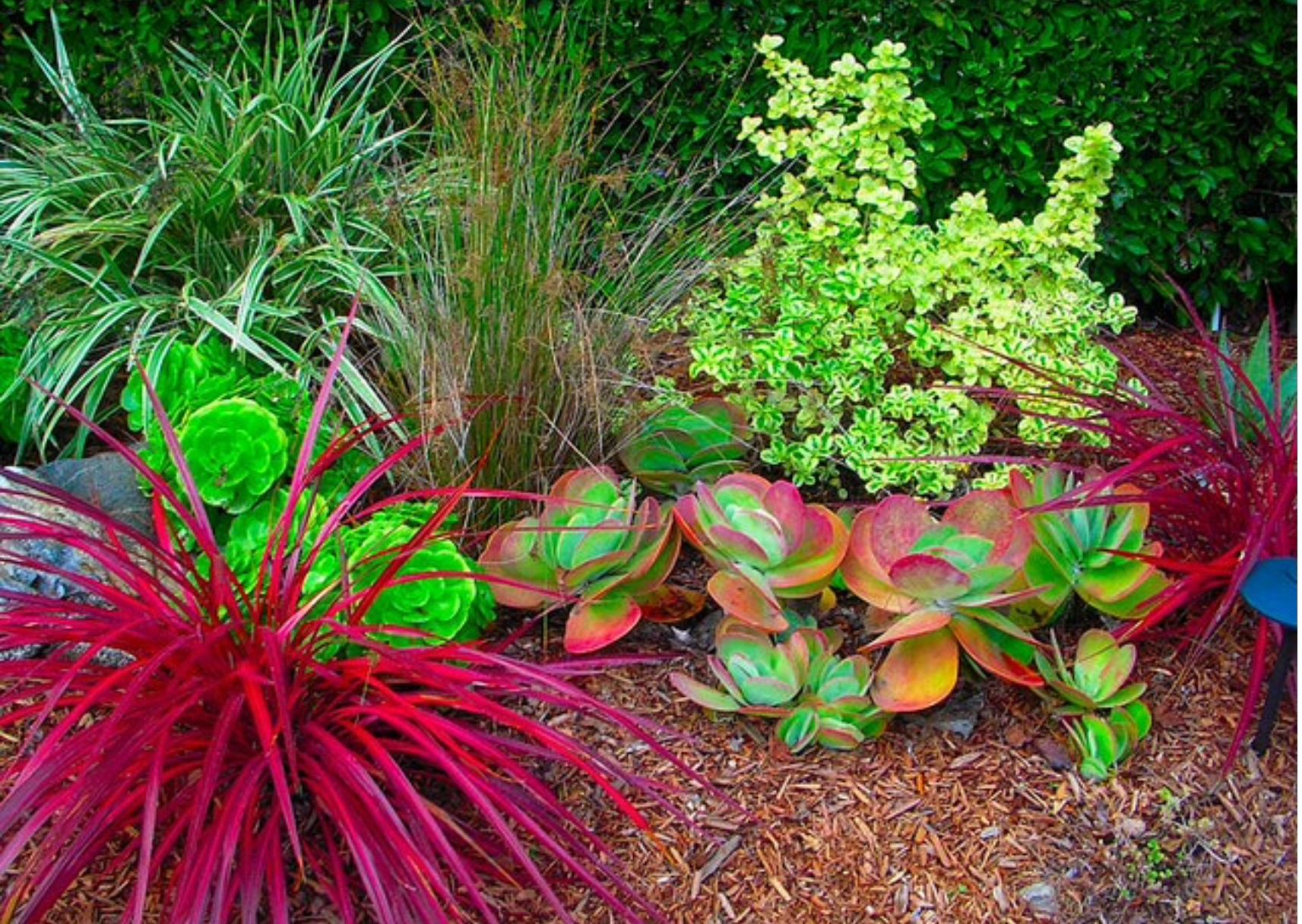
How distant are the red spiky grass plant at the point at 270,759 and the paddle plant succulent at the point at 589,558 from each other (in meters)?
0.21

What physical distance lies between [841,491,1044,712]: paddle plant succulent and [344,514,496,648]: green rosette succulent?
64 cm

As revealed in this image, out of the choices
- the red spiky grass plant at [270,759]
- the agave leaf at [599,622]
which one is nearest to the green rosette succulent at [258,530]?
the red spiky grass plant at [270,759]

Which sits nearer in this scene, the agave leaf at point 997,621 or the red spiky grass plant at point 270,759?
the red spiky grass plant at point 270,759

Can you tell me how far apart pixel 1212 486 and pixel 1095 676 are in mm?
560

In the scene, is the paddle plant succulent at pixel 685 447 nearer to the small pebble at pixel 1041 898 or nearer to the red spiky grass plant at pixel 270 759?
the red spiky grass plant at pixel 270 759

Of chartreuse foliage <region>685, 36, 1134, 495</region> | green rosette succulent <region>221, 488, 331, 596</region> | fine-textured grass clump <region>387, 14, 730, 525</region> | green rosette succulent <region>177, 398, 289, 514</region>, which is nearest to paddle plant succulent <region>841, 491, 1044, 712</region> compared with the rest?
chartreuse foliage <region>685, 36, 1134, 495</region>

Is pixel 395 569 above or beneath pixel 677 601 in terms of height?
above

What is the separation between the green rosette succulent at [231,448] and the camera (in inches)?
94.1

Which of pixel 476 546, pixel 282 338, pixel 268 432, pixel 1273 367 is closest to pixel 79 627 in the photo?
pixel 268 432

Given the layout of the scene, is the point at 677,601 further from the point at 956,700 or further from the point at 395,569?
the point at 395,569

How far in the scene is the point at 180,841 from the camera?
1936 mm

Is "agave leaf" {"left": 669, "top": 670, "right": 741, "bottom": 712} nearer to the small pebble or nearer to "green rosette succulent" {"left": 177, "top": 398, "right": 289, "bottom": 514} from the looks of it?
the small pebble

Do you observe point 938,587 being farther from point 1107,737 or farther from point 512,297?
point 512,297

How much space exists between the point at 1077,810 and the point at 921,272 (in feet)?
3.60
